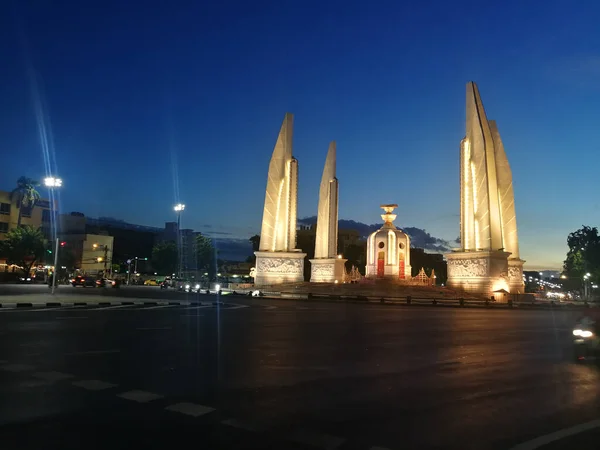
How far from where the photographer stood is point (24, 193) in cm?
7425

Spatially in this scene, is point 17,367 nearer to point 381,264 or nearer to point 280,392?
point 280,392

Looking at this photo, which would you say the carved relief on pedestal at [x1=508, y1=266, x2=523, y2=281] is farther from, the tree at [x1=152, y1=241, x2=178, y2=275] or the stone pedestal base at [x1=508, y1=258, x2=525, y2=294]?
the tree at [x1=152, y1=241, x2=178, y2=275]

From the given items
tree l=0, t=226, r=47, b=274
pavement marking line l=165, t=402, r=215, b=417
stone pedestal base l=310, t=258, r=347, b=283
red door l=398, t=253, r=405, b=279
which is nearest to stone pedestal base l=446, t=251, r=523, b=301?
stone pedestal base l=310, t=258, r=347, b=283

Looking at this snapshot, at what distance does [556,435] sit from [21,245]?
7057 cm

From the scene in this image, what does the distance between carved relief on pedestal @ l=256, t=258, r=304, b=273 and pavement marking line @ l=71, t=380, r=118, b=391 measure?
5021cm

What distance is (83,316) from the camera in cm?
1956

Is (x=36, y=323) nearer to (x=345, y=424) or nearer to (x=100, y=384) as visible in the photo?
(x=100, y=384)

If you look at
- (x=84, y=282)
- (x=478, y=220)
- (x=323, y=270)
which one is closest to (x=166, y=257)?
(x=84, y=282)

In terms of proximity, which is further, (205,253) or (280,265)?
(205,253)

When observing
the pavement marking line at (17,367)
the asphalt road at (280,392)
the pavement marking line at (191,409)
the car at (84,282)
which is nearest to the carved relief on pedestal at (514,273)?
the asphalt road at (280,392)

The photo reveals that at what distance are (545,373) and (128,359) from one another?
7.72 metres

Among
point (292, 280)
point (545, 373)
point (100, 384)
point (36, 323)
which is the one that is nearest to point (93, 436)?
point (100, 384)

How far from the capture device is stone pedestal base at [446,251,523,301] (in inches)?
1861

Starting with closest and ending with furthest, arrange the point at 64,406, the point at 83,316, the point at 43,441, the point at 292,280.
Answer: the point at 43,441 → the point at 64,406 → the point at 83,316 → the point at 292,280
